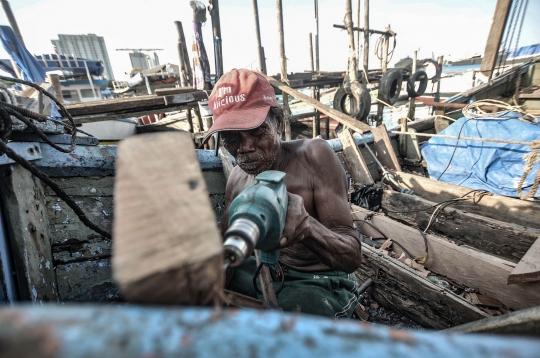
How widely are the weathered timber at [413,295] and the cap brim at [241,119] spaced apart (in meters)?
2.03

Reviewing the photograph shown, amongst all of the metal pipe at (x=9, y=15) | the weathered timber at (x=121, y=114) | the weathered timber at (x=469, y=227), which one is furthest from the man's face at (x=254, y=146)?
the metal pipe at (x=9, y=15)

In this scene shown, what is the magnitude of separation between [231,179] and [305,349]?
2109mm

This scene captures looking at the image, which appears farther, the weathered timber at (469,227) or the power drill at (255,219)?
the weathered timber at (469,227)

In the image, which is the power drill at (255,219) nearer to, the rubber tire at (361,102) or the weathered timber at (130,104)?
the weathered timber at (130,104)

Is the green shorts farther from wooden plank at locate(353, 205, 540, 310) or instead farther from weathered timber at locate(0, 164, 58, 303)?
weathered timber at locate(0, 164, 58, 303)

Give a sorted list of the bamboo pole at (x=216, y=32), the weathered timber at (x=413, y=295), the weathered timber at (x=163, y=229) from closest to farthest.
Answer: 1. the weathered timber at (x=163, y=229)
2. the weathered timber at (x=413, y=295)
3. the bamboo pole at (x=216, y=32)

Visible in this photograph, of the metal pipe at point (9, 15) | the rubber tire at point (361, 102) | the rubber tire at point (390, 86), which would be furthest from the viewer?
the metal pipe at point (9, 15)

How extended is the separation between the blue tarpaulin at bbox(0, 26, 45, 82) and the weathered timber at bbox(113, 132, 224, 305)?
42.2 ft

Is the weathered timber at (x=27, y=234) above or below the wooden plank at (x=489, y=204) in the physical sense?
above

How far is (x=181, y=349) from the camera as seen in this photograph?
0.35m

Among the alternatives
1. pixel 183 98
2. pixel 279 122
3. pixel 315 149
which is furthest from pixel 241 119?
pixel 183 98

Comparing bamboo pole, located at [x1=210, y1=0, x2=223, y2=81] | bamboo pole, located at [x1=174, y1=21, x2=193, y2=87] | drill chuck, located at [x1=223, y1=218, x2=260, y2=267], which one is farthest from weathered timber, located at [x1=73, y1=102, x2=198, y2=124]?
drill chuck, located at [x1=223, y1=218, x2=260, y2=267]

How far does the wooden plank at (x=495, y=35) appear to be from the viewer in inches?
305

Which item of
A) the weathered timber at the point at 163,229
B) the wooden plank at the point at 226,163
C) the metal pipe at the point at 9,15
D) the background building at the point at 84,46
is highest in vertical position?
the background building at the point at 84,46
